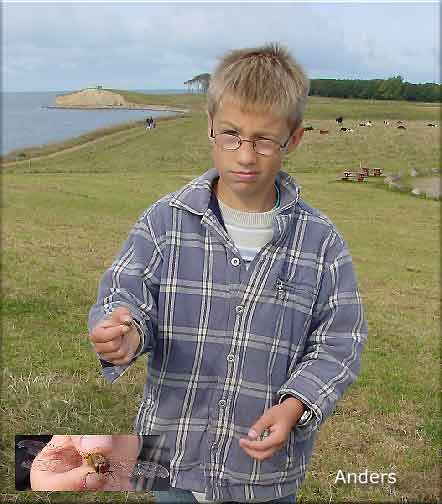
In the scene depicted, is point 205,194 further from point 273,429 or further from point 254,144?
point 273,429

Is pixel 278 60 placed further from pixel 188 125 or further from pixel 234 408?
pixel 188 125

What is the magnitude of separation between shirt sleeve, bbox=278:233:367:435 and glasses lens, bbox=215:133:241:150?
43 cm

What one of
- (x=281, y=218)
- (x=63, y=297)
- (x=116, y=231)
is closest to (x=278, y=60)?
(x=281, y=218)

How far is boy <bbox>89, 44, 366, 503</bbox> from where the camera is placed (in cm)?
188

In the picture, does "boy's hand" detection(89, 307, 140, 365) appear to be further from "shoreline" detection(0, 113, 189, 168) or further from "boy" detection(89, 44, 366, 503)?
"shoreline" detection(0, 113, 189, 168)

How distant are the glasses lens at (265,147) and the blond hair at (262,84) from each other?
8 centimetres

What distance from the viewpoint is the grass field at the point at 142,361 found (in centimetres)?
382

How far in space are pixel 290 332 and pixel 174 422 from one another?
442mm

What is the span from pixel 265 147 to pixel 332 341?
1.97 feet

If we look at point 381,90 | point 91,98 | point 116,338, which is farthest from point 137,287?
point 381,90

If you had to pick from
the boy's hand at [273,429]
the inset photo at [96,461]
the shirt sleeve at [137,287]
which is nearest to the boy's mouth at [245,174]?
the shirt sleeve at [137,287]

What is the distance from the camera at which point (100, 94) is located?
50.1 feet

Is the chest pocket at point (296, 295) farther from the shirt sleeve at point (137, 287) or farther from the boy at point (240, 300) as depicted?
the shirt sleeve at point (137, 287)

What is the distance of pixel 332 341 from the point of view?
1.94 m
